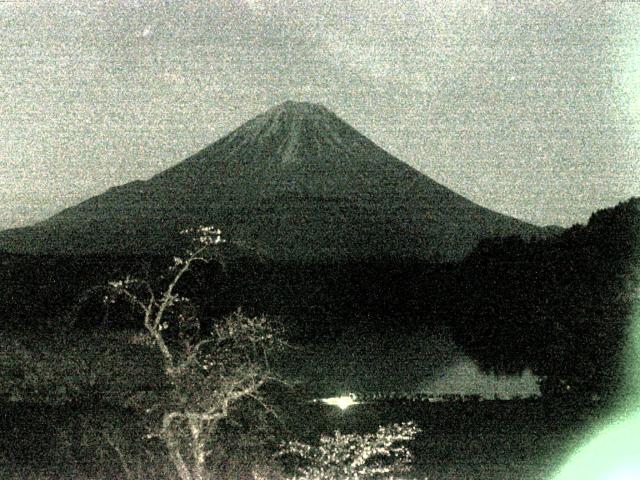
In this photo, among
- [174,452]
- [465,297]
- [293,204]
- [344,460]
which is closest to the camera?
[174,452]

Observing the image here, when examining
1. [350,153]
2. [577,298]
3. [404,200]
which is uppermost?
[350,153]

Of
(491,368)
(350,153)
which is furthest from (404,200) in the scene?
(491,368)

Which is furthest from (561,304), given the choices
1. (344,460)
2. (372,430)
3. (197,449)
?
(197,449)

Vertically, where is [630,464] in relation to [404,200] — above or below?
below

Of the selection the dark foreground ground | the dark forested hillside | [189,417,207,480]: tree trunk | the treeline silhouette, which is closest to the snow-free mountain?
the treeline silhouette

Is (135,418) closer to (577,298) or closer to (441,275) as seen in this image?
(577,298)

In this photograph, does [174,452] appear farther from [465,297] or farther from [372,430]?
[465,297]

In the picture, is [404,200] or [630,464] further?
[404,200]
